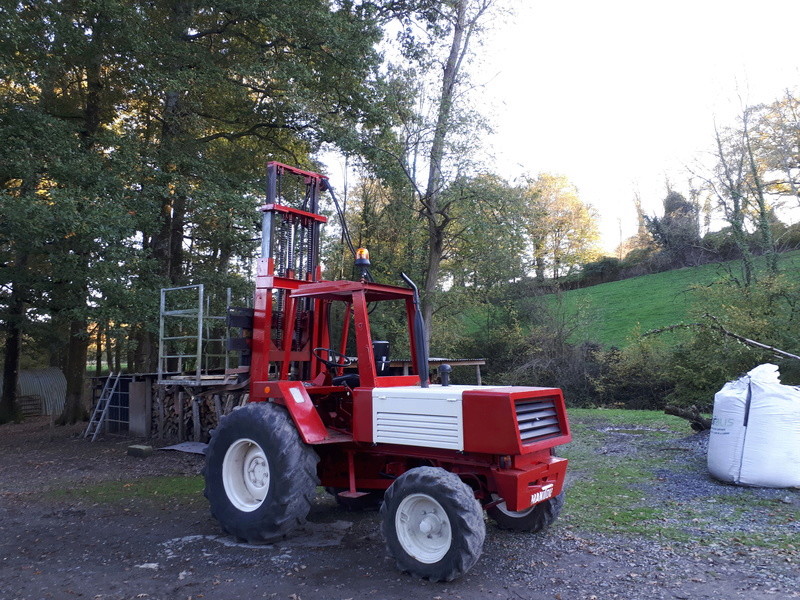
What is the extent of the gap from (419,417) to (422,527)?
879 millimetres

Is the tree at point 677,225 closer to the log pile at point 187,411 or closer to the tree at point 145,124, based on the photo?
the tree at point 145,124

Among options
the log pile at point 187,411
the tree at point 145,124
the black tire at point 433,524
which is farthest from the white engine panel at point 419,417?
the tree at point 145,124

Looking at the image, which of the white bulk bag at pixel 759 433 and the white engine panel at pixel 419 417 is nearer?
the white engine panel at pixel 419 417

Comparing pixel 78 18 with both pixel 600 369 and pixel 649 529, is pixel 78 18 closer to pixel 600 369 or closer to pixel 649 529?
pixel 649 529

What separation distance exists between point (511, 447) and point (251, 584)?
2.26 meters

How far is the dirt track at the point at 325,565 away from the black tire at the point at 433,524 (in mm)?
A: 163

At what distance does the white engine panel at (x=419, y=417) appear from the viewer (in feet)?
16.8

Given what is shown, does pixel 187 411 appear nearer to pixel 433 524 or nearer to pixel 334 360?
pixel 334 360

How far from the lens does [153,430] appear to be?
1395 centimetres

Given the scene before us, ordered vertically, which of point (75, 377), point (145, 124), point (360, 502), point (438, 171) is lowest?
point (360, 502)

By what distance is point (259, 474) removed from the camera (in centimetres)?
620

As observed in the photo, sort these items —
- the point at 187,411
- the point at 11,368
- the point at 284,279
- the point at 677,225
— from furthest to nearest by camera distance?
the point at 677,225 < the point at 11,368 < the point at 187,411 < the point at 284,279

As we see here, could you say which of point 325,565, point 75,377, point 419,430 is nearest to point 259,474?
point 325,565

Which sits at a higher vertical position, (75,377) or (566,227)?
(566,227)
